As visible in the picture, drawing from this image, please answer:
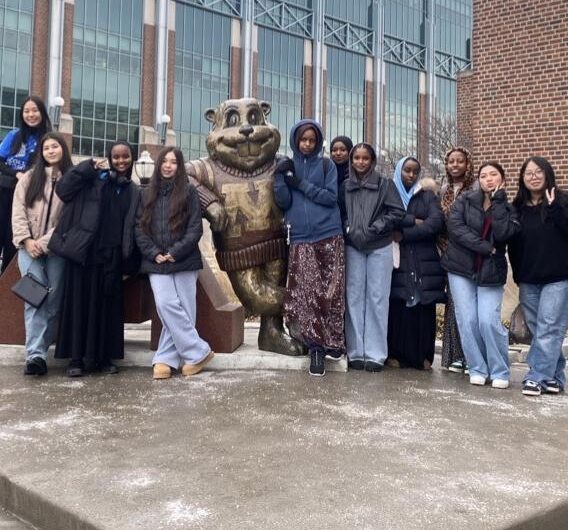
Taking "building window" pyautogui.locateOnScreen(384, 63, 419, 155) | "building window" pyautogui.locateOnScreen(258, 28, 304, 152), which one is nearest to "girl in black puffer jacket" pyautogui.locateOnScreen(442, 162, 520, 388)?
"building window" pyautogui.locateOnScreen(258, 28, 304, 152)

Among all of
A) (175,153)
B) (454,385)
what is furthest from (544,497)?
(175,153)

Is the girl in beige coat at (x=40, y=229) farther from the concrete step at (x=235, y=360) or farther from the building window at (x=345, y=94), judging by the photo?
the building window at (x=345, y=94)

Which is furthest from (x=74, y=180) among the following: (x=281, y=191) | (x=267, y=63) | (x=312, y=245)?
(x=267, y=63)

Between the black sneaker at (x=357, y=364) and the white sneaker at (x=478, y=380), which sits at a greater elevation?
the black sneaker at (x=357, y=364)

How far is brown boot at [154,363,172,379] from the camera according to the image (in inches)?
177

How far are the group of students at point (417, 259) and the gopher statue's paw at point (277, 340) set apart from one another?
121 millimetres

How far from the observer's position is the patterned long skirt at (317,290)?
4715mm

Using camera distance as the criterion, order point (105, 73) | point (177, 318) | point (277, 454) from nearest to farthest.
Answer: point (277, 454)
point (177, 318)
point (105, 73)

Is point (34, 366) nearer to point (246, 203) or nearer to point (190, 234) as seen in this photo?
point (190, 234)

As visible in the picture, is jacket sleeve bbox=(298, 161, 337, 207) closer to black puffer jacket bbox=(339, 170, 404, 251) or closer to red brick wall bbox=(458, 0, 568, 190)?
black puffer jacket bbox=(339, 170, 404, 251)

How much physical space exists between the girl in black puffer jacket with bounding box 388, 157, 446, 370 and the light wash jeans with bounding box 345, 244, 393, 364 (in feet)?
0.50

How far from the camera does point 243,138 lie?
15.7 feet

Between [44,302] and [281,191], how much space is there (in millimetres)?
1872

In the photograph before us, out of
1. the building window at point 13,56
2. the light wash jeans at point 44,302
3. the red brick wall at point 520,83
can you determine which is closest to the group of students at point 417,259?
the light wash jeans at point 44,302
